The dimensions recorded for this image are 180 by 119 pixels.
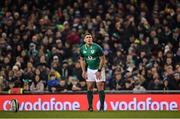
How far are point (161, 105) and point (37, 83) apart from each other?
13.3 ft

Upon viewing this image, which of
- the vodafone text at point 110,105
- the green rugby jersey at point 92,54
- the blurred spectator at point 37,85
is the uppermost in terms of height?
the green rugby jersey at point 92,54

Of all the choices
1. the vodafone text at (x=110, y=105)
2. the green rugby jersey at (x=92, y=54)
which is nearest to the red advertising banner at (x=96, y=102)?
the vodafone text at (x=110, y=105)

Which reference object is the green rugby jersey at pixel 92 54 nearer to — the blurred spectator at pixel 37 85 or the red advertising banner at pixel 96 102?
the red advertising banner at pixel 96 102

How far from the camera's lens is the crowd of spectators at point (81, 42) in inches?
748

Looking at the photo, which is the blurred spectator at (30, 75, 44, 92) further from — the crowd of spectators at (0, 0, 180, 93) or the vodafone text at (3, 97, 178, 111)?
the vodafone text at (3, 97, 178, 111)

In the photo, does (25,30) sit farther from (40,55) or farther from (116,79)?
(116,79)

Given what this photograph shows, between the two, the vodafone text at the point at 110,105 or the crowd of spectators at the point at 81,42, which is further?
the crowd of spectators at the point at 81,42

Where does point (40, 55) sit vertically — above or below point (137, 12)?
below

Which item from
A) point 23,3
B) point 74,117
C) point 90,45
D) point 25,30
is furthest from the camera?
point 23,3

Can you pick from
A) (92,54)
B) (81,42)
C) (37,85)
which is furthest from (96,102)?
(81,42)

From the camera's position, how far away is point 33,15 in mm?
22922

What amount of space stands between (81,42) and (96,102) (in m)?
4.38

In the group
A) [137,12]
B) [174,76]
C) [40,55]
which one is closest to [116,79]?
[174,76]

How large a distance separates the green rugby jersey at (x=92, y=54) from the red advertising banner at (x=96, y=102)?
110 inches
